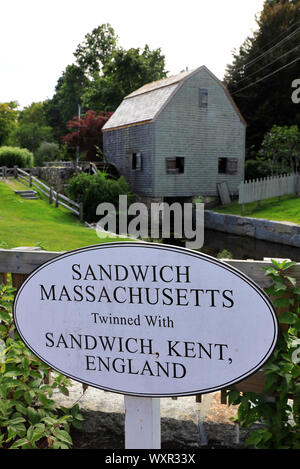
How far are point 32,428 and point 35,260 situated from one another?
108 centimetres

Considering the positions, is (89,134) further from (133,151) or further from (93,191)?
(93,191)

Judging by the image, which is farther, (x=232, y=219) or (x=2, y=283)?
(x=232, y=219)

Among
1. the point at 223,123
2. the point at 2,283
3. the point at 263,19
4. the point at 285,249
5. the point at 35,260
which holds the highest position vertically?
the point at 263,19

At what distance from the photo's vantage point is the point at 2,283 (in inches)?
129

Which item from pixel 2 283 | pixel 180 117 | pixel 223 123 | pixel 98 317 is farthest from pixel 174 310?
pixel 223 123

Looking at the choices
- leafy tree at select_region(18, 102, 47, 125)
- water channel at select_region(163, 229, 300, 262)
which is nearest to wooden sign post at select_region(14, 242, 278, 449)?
water channel at select_region(163, 229, 300, 262)

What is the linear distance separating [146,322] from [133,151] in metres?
24.8

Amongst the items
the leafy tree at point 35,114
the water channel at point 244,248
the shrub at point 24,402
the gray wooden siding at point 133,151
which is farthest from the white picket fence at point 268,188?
the leafy tree at point 35,114

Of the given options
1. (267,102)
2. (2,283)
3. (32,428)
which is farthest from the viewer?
(267,102)

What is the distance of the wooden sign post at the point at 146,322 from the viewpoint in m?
2.14

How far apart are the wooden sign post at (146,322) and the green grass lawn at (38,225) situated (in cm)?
659

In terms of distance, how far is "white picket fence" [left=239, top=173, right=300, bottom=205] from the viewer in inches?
880
